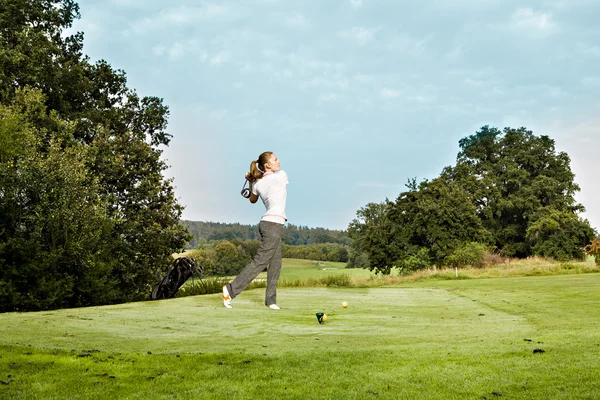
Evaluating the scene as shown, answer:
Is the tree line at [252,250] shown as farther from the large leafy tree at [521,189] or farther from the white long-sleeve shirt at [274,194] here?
the white long-sleeve shirt at [274,194]

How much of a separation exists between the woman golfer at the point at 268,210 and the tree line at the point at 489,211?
37.3m

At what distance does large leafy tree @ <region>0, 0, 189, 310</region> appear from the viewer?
79.0 ft

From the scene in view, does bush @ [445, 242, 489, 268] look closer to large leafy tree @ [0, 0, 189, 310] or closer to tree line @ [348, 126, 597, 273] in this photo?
tree line @ [348, 126, 597, 273]

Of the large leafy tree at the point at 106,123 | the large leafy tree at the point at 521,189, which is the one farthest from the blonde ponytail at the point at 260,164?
the large leafy tree at the point at 521,189

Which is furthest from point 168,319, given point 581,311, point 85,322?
point 581,311

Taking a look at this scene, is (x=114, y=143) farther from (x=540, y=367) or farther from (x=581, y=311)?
(x=540, y=367)

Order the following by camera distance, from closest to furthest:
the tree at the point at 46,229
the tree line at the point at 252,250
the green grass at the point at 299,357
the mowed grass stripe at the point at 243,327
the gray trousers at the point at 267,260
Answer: the green grass at the point at 299,357, the mowed grass stripe at the point at 243,327, the gray trousers at the point at 267,260, the tree at the point at 46,229, the tree line at the point at 252,250

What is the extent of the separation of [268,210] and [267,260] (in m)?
0.84

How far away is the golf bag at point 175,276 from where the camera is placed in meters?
16.0

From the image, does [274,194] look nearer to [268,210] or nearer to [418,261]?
[268,210]

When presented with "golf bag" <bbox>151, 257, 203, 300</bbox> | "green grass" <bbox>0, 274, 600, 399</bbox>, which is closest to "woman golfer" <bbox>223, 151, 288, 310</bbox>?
"green grass" <bbox>0, 274, 600, 399</bbox>

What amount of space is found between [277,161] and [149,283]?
1934 cm

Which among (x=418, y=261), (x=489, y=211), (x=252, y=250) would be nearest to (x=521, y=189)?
(x=489, y=211)

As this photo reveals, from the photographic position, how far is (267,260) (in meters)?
8.70
